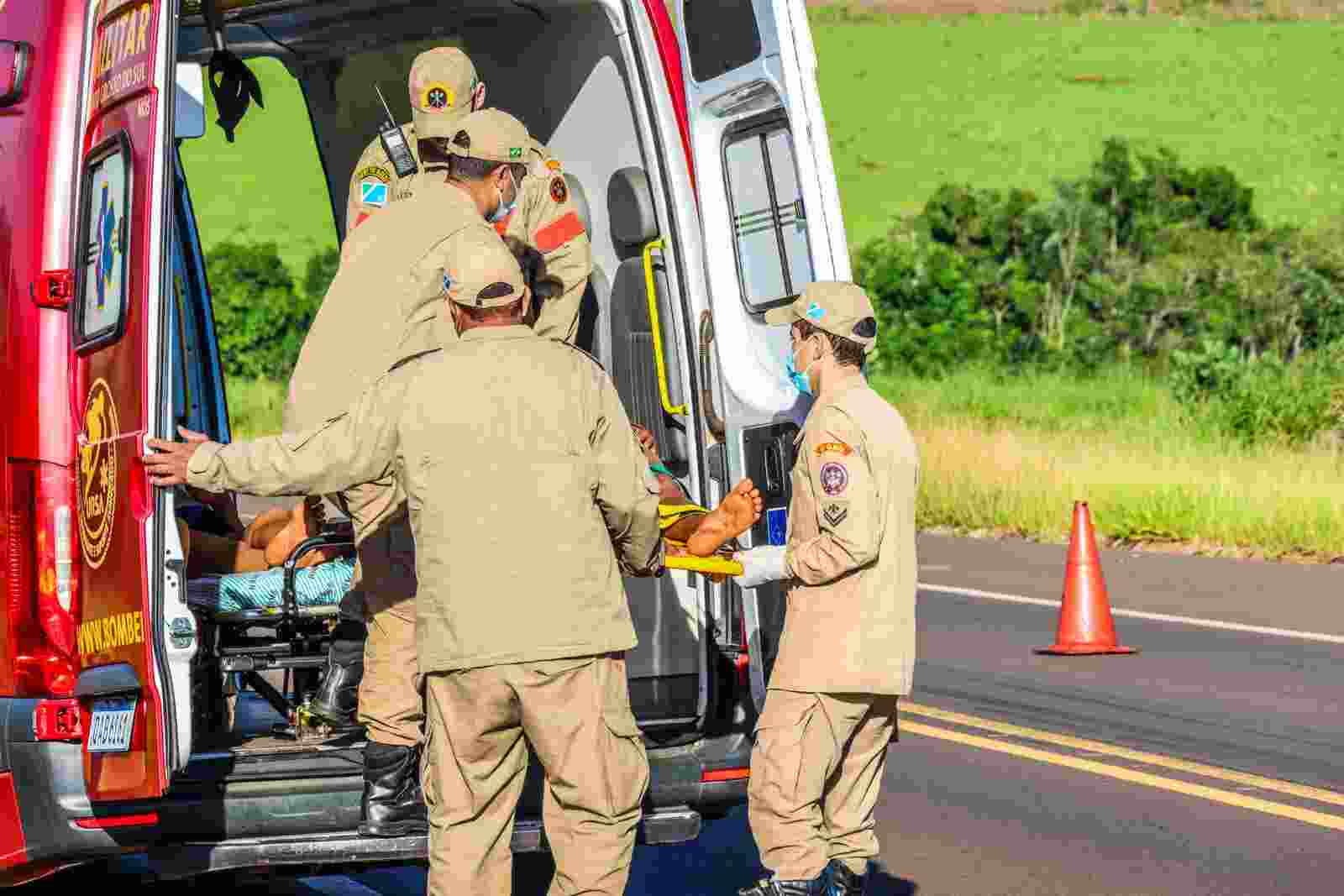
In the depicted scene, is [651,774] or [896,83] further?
[896,83]

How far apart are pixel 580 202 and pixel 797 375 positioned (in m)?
1.70

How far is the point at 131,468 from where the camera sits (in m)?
5.68

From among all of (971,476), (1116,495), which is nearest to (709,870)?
(1116,495)

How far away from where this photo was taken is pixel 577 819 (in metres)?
5.55

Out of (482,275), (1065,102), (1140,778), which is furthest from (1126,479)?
(1065,102)

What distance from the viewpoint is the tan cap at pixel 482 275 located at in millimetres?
5480

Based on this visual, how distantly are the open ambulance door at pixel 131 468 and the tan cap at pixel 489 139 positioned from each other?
0.80m

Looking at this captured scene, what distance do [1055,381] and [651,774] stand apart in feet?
94.5

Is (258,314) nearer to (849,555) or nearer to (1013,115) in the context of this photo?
(849,555)

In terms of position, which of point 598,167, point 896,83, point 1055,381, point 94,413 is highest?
point 896,83

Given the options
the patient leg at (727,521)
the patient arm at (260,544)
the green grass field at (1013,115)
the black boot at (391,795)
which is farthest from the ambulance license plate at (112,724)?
the green grass field at (1013,115)

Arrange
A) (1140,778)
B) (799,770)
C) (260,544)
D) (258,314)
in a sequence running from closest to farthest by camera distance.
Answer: (799,770)
(260,544)
(1140,778)
(258,314)

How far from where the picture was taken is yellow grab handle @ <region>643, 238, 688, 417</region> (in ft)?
23.4

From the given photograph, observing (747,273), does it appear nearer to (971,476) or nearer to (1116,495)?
(1116,495)
